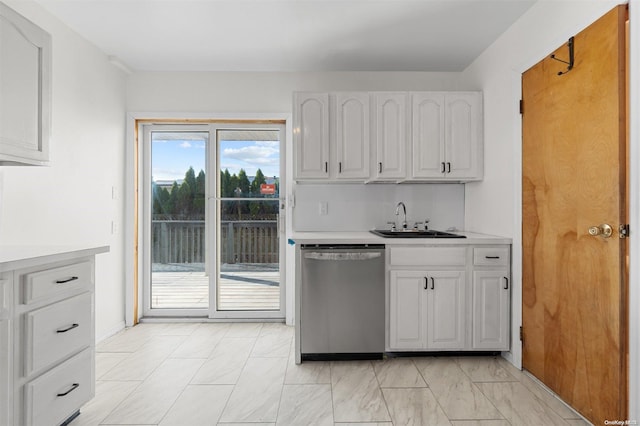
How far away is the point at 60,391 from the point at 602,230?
281 cm

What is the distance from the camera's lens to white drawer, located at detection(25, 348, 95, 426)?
1.69m

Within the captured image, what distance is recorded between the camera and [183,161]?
394cm

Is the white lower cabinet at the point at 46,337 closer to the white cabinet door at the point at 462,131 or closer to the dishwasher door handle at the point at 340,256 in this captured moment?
the dishwasher door handle at the point at 340,256

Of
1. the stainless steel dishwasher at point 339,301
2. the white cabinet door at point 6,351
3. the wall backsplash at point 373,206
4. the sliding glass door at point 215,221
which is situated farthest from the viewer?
the sliding glass door at point 215,221

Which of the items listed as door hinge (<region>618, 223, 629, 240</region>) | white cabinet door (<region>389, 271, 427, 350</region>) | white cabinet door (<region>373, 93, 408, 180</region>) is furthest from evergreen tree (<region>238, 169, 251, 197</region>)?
door hinge (<region>618, 223, 629, 240</region>)

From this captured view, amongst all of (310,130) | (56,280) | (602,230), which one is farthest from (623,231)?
(56,280)

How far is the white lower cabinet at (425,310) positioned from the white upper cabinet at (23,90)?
2405 mm

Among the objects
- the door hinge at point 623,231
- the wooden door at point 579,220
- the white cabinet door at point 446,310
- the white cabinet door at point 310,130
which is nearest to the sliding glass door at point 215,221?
the white cabinet door at point 310,130

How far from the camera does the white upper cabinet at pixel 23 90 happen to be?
184 cm

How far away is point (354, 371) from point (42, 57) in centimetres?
272

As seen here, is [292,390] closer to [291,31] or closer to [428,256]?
[428,256]

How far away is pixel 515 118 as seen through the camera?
9.02 feet

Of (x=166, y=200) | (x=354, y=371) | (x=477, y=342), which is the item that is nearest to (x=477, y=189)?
(x=477, y=342)

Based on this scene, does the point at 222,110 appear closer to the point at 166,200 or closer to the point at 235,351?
the point at 166,200
